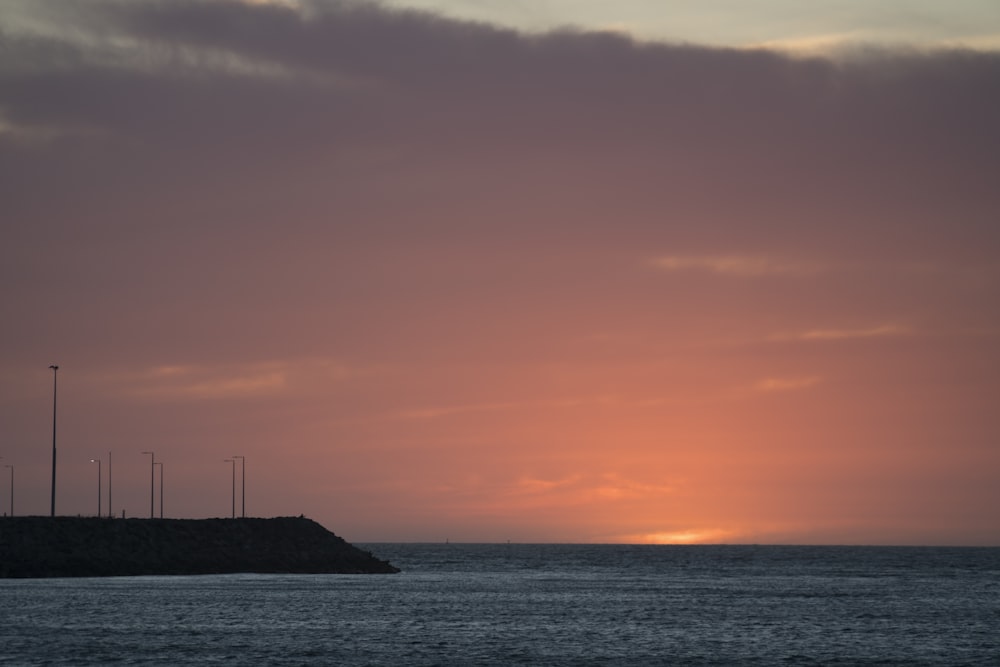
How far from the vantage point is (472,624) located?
95938mm

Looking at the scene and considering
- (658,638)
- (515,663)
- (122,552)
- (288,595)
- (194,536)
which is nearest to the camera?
(515,663)

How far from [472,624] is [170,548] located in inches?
2941

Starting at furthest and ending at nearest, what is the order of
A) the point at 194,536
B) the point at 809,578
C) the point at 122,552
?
the point at 809,578 < the point at 194,536 < the point at 122,552

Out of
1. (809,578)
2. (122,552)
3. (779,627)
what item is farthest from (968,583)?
(122,552)

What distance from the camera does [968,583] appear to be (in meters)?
179

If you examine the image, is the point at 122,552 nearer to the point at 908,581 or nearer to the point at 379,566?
the point at 379,566

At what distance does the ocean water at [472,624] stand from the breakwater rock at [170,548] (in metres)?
5.49

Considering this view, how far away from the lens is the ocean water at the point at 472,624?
2950 inches

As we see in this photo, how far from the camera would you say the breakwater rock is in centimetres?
14938

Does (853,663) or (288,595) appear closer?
(853,663)

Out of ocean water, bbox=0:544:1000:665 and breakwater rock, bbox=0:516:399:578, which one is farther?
breakwater rock, bbox=0:516:399:578

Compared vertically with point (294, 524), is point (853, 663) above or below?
below

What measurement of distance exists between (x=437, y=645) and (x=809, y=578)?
12558 cm

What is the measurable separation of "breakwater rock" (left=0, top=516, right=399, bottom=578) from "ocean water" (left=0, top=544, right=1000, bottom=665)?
18.0 feet
